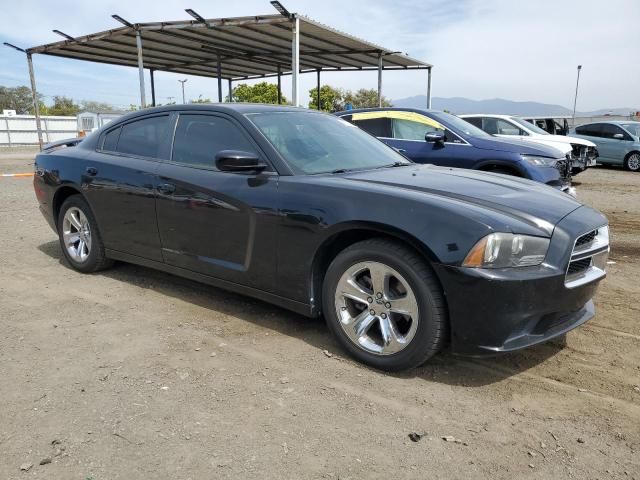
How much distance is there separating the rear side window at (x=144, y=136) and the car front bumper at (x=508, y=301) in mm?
2625

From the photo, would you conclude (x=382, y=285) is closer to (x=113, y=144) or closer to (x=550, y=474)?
(x=550, y=474)

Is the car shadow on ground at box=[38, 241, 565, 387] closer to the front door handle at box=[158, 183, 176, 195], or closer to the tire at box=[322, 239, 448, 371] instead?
the tire at box=[322, 239, 448, 371]

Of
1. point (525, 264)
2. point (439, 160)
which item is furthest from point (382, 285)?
point (439, 160)

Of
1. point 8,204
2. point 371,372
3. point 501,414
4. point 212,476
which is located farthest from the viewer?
point 8,204

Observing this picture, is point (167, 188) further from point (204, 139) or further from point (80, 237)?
point (80, 237)

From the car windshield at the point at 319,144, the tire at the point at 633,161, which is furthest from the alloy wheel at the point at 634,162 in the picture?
the car windshield at the point at 319,144

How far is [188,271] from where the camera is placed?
3996 millimetres

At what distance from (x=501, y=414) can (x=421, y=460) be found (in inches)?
23.4

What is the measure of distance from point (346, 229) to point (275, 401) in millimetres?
1042

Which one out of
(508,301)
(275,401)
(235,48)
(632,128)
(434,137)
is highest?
(235,48)

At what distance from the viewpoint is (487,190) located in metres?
3.22

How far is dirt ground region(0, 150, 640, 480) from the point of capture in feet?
7.36

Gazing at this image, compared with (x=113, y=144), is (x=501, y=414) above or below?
below

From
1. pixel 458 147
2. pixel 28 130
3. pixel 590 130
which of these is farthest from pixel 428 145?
pixel 28 130
